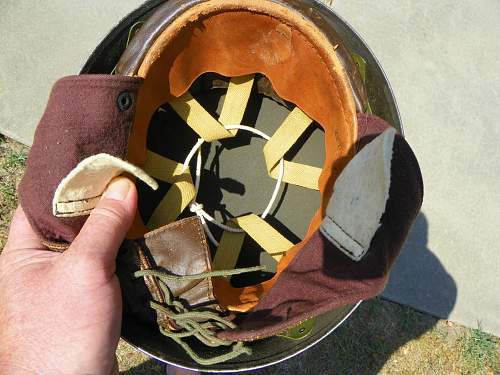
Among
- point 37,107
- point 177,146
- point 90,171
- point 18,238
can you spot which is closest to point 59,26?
point 37,107

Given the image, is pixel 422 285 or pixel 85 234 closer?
pixel 85 234

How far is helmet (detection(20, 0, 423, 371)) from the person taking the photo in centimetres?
64

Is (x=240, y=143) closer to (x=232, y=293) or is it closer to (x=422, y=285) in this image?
(x=232, y=293)

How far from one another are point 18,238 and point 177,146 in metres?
0.33

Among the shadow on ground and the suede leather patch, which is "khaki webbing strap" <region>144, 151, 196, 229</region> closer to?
the suede leather patch

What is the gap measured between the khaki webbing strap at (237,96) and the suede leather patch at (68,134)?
28 centimetres

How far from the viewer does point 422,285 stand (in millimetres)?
1198

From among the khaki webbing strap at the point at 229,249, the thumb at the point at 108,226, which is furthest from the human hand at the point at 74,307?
the khaki webbing strap at the point at 229,249

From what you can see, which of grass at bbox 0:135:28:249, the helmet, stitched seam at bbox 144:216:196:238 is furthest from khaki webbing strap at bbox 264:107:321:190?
grass at bbox 0:135:28:249

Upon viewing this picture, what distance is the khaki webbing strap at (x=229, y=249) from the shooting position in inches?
35.5

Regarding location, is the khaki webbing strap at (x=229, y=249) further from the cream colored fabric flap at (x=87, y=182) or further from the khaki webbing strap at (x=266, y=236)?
the cream colored fabric flap at (x=87, y=182)

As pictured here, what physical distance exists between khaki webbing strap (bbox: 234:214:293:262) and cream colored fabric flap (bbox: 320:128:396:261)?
0.32 m

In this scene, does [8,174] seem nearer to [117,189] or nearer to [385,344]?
[117,189]

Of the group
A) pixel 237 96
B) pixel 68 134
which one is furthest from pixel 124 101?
pixel 237 96
